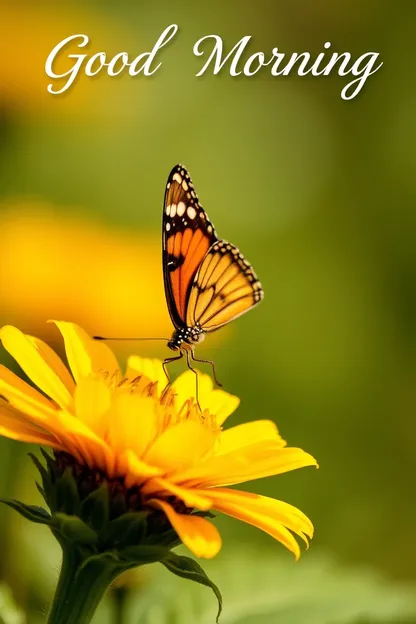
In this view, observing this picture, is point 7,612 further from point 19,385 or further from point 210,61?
point 210,61

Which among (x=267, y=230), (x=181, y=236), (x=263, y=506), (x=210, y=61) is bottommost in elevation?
(x=263, y=506)

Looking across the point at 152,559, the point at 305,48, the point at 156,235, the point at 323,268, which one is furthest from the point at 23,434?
the point at 305,48

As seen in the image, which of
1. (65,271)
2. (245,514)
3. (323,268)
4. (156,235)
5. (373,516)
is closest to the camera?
(245,514)

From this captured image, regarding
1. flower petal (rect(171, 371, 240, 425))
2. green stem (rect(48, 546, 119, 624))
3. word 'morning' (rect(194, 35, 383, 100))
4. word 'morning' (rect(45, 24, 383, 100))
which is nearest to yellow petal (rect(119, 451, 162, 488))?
green stem (rect(48, 546, 119, 624))

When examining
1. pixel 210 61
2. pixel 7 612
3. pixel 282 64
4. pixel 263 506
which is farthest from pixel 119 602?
pixel 282 64

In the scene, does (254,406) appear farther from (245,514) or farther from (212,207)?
(245,514)

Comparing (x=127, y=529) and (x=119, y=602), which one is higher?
(x=127, y=529)

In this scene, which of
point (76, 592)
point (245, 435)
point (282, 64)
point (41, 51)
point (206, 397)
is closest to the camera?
point (76, 592)
